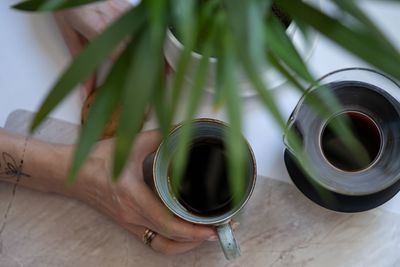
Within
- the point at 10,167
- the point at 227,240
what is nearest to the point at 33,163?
the point at 10,167

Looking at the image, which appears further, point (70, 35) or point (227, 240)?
point (70, 35)

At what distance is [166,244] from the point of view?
0.67m

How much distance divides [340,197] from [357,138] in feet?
0.21

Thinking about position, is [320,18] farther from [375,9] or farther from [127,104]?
[375,9]

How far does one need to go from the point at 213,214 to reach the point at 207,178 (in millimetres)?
38

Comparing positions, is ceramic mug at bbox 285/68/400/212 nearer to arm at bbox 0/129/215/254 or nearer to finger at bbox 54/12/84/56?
arm at bbox 0/129/215/254

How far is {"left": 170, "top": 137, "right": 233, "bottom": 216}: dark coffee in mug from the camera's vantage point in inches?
23.9

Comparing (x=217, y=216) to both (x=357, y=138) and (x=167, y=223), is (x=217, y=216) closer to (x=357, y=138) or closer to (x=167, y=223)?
(x=167, y=223)

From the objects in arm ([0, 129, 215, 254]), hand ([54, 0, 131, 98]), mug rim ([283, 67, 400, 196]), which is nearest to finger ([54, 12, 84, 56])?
hand ([54, 0, 131, 98])

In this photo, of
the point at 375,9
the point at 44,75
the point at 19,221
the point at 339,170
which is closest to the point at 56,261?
the point at 19,221

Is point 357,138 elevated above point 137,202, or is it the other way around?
point 357,138

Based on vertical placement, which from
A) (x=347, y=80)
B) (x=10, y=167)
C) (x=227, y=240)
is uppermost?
(x=347, y=80)

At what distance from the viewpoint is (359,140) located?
64 cm

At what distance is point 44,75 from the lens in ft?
2.39
